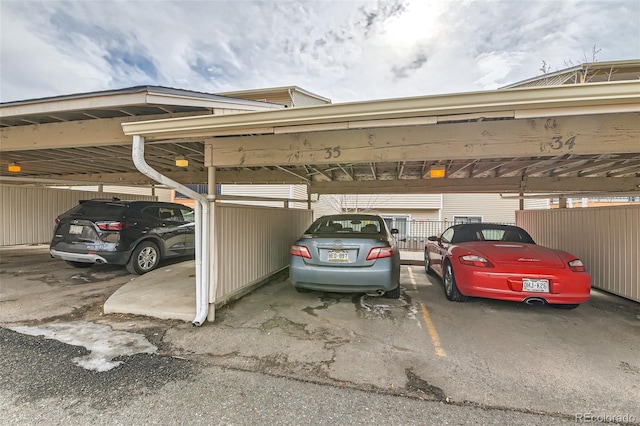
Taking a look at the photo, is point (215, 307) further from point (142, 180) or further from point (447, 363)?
point (142, 180)

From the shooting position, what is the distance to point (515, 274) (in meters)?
4.00

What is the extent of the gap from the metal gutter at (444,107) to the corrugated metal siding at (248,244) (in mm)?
1286

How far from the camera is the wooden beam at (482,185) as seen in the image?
6.99 metres

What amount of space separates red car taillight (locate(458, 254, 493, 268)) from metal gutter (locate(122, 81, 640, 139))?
2.27 m

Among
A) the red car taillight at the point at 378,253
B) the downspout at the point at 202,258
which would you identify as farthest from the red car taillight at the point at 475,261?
the downspout at the point at 202,258

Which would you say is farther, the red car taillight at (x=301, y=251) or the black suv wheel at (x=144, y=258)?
the black suv wheel at (x=144, y=258)

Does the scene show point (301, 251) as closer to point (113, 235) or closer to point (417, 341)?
point (417, 341)

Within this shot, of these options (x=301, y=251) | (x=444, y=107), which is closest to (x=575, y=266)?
(x=444, y=107)

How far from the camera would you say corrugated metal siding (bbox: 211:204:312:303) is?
422 cm

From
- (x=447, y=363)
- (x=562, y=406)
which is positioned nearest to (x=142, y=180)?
(x=447, y=363)

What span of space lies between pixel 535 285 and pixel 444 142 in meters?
2.42

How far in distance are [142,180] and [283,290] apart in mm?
7370

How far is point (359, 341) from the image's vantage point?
10.9 ft

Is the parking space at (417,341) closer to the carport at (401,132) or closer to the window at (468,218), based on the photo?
the carport at (401,132)
